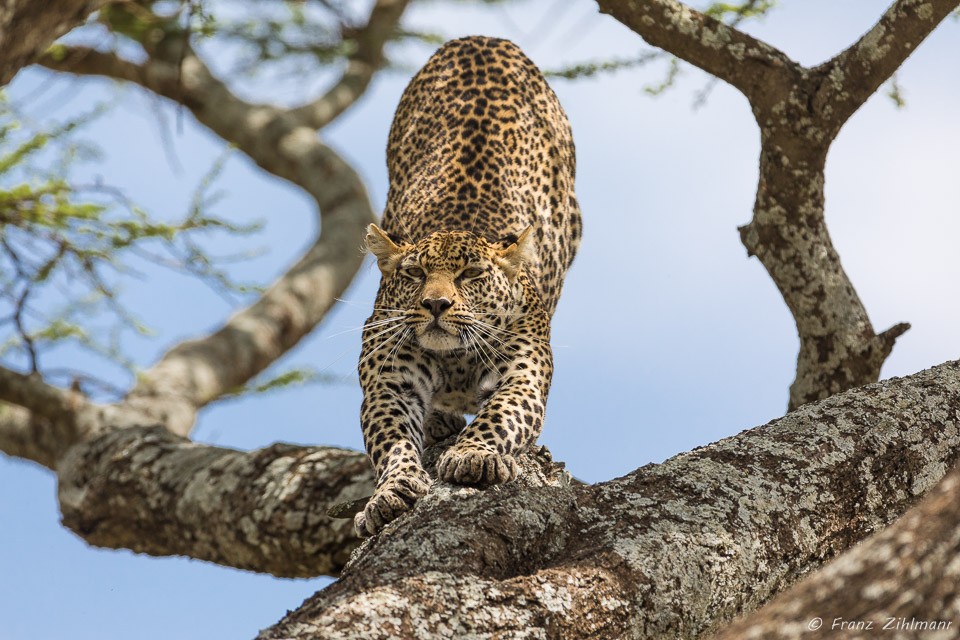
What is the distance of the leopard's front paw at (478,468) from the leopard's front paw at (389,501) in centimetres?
15

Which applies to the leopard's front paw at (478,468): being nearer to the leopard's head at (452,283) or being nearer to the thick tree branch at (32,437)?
the leopard's head at (452,283)

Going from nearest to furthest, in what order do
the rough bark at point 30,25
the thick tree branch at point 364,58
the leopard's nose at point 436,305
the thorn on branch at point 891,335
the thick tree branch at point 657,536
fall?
the thick tree branch at point 657,536 → the leopard's nose at point 436,305 → the rough bark at point 30,25 → the thorn on branch at point 891,335 → the thick tree branch at point 364,58

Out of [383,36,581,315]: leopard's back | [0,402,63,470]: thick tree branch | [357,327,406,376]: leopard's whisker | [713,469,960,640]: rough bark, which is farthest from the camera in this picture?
[0,402,63,470]: thick tree branch

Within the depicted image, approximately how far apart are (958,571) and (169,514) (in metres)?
7.09

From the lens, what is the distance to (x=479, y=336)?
6.20 meters

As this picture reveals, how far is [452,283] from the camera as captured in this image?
6223 millimetres

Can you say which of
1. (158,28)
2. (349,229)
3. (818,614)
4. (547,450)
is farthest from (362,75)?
(818,614)

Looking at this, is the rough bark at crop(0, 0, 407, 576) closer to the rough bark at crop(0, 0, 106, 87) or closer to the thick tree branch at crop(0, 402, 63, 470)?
the thick tree branch at crop(0, 402, 63, 470)

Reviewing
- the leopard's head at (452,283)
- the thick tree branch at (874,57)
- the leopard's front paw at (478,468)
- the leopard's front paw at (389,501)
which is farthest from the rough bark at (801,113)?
the leopard's front paw at (389,501)

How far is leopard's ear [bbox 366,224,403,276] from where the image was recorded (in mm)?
6547

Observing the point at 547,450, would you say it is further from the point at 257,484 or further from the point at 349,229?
the point at 349,229

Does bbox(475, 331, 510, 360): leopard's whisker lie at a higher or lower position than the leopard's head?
lower

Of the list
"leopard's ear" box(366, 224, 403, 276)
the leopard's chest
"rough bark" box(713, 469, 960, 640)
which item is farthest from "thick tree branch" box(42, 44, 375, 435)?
"rough bark" box(713, 469, 960, 640)

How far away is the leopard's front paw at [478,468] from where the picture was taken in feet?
16.4
